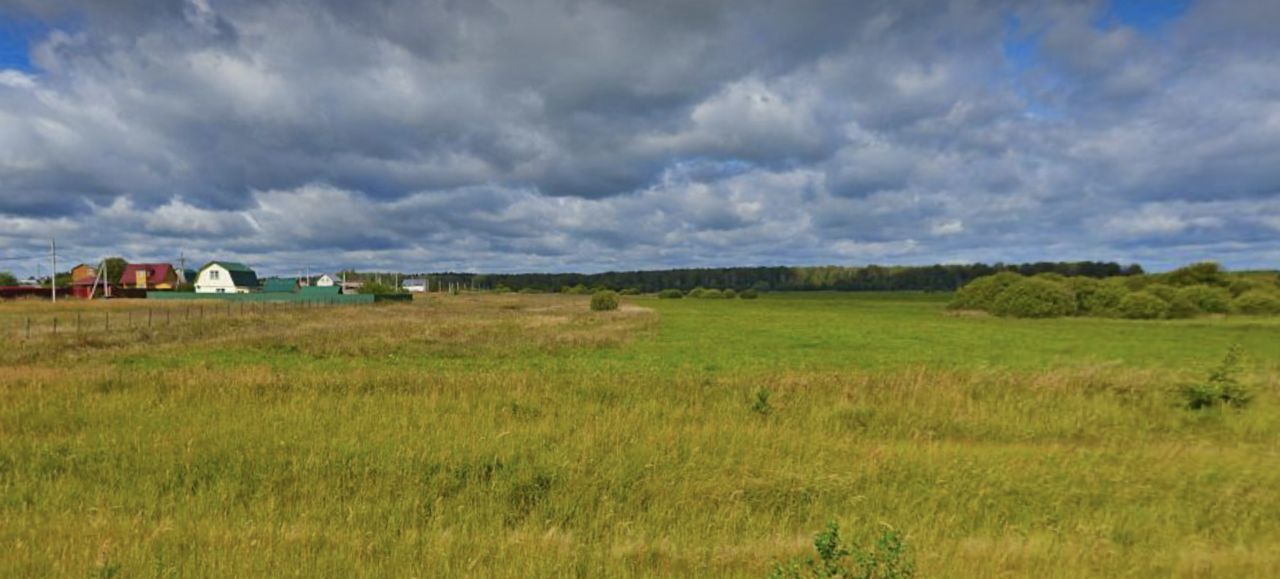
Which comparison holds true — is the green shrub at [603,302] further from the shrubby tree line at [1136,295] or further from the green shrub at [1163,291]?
the green shrub at [1163,291]

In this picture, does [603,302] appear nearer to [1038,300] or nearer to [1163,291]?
[1038,300]

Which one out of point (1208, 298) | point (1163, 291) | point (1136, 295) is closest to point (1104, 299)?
point (1136, 295)

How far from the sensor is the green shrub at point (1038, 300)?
73.0 metres

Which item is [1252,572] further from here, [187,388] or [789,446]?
[187,388]

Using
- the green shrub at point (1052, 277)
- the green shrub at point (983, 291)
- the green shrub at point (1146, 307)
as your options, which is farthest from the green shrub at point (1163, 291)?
the green shrub at point (983, 291)

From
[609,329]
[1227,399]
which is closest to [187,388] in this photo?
[1227,399]

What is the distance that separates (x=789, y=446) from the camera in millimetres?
9039

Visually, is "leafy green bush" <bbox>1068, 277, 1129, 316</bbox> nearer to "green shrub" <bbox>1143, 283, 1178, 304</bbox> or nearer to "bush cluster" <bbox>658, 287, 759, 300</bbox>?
"green shrub" <bbox>1143, 283, 1178, 304</bbox>

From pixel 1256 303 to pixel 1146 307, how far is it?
1095 centimetres

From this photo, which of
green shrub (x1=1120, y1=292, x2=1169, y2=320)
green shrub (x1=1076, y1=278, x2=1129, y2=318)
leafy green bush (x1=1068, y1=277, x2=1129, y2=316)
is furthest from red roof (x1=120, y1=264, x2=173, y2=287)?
green shrub (x1=1120, y1=292, x2=1169, y2=320)

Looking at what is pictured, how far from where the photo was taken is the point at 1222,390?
13250 mm

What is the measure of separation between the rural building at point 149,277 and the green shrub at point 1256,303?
161 metres

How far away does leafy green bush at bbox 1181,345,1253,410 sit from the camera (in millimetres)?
13234

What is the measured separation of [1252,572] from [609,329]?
3873 cm
